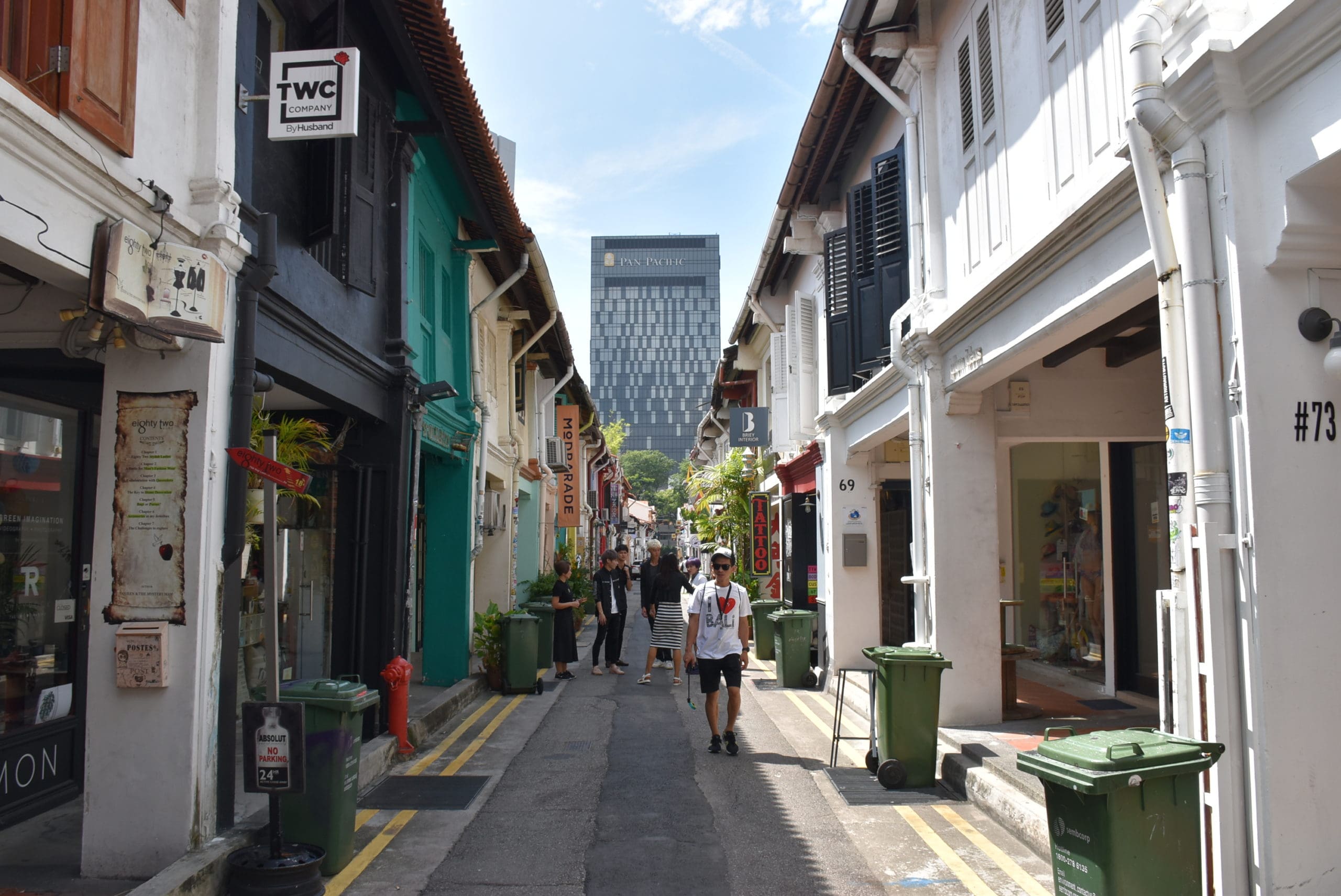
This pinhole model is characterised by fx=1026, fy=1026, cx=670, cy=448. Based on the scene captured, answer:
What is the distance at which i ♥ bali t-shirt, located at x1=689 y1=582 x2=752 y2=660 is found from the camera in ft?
30.2

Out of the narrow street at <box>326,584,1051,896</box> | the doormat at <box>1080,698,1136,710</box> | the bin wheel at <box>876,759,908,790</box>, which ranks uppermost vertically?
the doormat at <box>1080,698,1136,710</box>

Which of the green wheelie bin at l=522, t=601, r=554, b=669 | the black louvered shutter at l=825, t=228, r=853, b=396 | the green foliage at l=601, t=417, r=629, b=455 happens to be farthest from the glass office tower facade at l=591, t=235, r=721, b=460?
the black louvered shutter at l=825, t=228, r=853, b=396

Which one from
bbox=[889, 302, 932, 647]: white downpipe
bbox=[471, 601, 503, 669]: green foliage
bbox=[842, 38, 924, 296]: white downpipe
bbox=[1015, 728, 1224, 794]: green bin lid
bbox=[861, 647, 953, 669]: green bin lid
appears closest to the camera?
bbox=[1015, 728, 1224, 794]: green bin lid

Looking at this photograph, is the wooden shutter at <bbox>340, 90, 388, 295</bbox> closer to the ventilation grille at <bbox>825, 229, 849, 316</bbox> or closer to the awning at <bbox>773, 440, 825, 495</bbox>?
the ventilation grille at <bbox>825, 229, 849, 316</bbox>

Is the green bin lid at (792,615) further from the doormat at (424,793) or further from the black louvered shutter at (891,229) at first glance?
the doormat at (424,793)

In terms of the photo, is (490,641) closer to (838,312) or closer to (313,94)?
(838,312)

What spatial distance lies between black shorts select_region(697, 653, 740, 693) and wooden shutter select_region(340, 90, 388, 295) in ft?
14.8

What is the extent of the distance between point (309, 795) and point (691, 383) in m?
146

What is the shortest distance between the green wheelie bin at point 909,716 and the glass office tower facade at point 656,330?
142m

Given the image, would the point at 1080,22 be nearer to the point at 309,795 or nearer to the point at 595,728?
the point at 309,795

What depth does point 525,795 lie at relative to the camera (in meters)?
7.65

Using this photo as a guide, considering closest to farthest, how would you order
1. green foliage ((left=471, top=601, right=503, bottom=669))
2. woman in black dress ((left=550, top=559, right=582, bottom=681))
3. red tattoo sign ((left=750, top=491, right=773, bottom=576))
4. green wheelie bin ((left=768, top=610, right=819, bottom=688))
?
green foliage ((left=471, top=601, right=503, bottom=669)), green wheelie bin ((left=768, top=610, right=819, bottom=688)), woman in black dress ((left=550, top=559, right=582, bottom=681)), red tattoo sign ((left=750, top=491, right=773, bottom=576))

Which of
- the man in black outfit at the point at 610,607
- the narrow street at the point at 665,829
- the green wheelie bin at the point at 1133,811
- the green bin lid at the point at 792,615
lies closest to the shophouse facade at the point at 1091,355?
the green wheelie bin at the point at 1133,811

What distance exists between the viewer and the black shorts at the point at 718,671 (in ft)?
30.0
